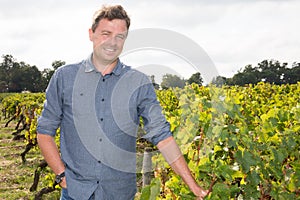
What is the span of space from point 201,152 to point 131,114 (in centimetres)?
48

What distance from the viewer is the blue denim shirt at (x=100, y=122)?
2623 millimetres

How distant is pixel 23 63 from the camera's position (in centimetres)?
9425

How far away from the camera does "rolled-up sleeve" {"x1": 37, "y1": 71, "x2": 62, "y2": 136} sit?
2680 millimetres

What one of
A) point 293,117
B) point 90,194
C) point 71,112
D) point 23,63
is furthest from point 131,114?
point 23,63

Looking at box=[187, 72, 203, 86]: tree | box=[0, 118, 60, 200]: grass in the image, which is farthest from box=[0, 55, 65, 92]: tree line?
box=[187, 72, 203, 86]: tree

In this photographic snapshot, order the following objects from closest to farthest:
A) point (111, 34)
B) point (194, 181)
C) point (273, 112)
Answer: point (194, 181) → point (111, 34) → point (273, 112)

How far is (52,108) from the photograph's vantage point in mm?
2688

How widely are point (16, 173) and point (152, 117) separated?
7.84 meters

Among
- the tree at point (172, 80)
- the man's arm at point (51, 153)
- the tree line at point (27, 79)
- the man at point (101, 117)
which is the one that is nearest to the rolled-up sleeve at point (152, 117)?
the man at point (101, 117)

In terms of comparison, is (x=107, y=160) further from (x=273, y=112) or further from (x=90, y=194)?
(x=273, y=112)

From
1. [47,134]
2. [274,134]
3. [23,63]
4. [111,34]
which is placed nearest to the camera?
[111,34]

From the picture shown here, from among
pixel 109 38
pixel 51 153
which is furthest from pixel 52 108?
pixel 109 38

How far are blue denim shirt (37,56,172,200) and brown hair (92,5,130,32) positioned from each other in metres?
0.26

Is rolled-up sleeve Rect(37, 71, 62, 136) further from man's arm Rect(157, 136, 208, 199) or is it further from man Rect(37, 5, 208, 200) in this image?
man's arm Rect(157, 136, 208, 199)
